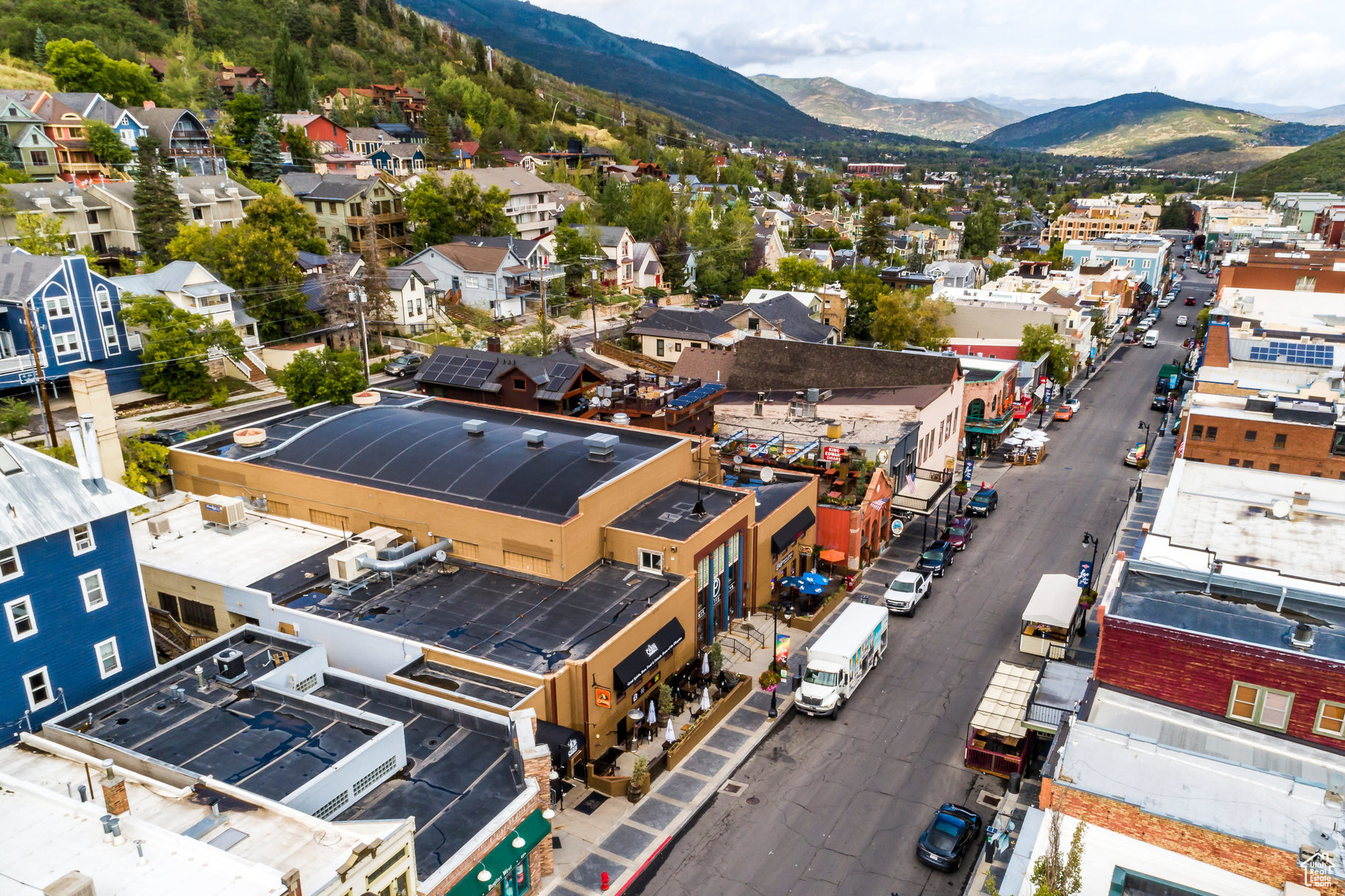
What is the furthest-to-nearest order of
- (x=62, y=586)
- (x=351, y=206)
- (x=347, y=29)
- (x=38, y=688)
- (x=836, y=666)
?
1. (x=347, y=29)
2. (x=351, y=206)
3. (x=836, y=666)
4. (x=62, y=586)
5. (x=38, y=688)

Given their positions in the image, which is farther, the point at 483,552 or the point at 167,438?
the point at 167,438

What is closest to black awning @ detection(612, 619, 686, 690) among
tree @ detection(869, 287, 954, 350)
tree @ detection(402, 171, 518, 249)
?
tree @ detection(869, 287, 954, 350)


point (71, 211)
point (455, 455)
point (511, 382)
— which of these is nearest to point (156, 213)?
point (71, 211)

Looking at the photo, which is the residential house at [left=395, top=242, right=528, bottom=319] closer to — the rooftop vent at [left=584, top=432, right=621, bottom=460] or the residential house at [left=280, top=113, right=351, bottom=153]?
the residential house at [left=280, top=113, right=351, bottom=153]

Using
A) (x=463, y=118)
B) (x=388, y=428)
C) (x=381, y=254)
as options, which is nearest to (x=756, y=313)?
(x=381, y=254)

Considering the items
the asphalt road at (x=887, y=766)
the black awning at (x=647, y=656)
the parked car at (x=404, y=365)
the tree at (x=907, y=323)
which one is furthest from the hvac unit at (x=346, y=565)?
the tree at (x=907, y=323)

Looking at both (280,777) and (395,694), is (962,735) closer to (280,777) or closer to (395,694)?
(395,694)

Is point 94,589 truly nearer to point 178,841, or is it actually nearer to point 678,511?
point 178,841
